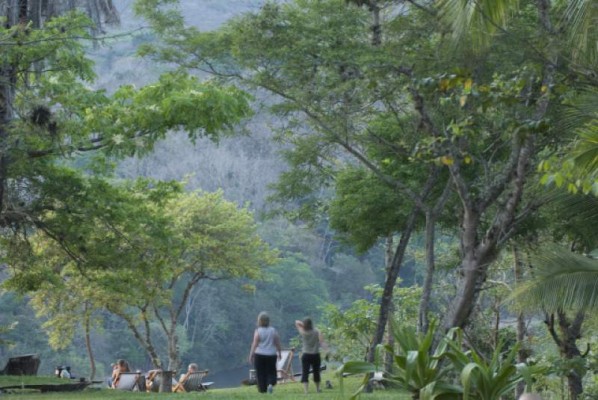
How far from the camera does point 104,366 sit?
195 ft

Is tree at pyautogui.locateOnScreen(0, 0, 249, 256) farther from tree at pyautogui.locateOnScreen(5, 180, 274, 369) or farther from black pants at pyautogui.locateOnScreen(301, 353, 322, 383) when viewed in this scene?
black pants at pyautogui.locateOnScreen(301, 353, 322, 383)

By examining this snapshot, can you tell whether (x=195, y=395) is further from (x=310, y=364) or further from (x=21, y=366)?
(x=21, y=366)

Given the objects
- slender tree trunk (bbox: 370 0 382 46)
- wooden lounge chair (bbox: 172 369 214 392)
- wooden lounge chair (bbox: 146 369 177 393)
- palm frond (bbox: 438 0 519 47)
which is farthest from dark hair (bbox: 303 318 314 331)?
wooden lounge chair (bbox: 146 369 177 393)

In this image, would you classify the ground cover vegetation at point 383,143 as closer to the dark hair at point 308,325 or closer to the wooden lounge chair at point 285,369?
the dark hair at point 308,325

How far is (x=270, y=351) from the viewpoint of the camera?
1544cm

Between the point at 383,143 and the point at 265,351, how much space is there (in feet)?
16.2

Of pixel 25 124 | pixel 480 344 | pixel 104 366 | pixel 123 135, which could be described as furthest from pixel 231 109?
pixel 104 366

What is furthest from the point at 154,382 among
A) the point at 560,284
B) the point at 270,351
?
the point at 560,284

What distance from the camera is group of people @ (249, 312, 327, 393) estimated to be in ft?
50.3

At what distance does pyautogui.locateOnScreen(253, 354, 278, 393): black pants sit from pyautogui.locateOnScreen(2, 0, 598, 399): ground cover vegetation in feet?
5.97

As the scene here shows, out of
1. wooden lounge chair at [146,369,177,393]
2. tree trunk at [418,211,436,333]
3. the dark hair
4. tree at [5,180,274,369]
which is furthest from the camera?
wooden lounge chair at [146,369,177,393]

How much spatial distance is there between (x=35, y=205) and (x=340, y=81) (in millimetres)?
5569

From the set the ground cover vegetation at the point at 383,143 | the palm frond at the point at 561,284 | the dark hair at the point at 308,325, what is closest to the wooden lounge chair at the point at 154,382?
the ground cover vegetation at the point at 383,143

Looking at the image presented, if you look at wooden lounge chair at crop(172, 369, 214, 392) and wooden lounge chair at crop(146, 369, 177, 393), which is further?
wooden lounge chair at crop(146, 369, 177, 393)
